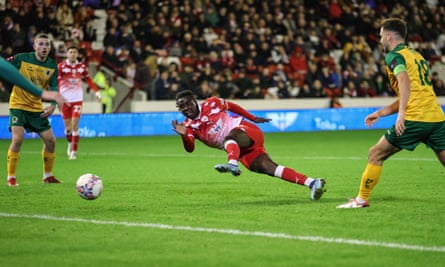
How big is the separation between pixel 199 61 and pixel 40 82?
15.6 meters

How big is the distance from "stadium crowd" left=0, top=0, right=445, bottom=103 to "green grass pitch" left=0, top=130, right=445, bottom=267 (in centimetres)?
1109

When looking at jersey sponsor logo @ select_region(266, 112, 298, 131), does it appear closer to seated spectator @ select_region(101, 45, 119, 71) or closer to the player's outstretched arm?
seated spectator @ select_region(101, 45, 119, 71)

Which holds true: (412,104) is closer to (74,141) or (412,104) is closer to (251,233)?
(251,233)

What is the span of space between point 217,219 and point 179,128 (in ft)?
5.52

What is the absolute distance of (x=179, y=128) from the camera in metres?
10.3

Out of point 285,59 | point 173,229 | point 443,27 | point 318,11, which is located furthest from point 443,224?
point 443,27

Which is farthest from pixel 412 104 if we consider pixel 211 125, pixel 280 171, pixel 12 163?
pixel 12 163

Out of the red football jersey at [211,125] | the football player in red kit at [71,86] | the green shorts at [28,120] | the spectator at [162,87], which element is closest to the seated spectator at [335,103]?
the spectator at [162,87]

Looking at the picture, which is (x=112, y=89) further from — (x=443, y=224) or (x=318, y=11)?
(x=443, y=224)

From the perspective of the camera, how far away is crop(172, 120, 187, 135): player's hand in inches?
404

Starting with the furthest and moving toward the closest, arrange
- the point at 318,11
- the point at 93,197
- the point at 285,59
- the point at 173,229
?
1. the point at 318,11
2. the point at 285,59
3. the point at 93,197
4. the point at 173,229

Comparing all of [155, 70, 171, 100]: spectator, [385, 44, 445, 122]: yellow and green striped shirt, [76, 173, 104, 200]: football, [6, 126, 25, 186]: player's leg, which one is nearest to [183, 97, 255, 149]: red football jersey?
[76, 173, 104, 200]: football

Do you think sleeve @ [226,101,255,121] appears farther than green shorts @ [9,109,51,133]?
No

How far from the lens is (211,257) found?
6879 millimetres
